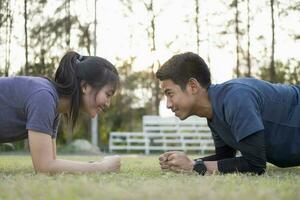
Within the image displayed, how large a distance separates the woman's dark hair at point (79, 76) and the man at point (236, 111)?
384mm

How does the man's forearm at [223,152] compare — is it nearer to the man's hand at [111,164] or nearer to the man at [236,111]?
the man at [236,111]

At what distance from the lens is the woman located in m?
3.07

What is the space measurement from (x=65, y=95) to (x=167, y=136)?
12959mm

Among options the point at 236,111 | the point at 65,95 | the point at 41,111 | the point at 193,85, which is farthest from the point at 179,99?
the point at 41,111

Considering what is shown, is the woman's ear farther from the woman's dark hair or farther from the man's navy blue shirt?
the man's navy blue shirt

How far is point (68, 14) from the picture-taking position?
16.1 meters

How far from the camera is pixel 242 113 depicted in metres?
2.95

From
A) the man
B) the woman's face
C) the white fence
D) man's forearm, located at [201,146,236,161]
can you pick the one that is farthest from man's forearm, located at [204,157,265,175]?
the white fence

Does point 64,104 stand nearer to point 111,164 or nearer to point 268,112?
point 111,164

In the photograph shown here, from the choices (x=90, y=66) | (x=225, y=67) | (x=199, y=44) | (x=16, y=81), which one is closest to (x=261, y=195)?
(x=90, y=66)

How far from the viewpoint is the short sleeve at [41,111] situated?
294 centimetres

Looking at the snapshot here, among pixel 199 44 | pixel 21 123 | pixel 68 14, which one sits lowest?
pixel 21 123

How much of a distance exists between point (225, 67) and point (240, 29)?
63.4 inches

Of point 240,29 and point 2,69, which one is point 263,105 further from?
point 2,69
